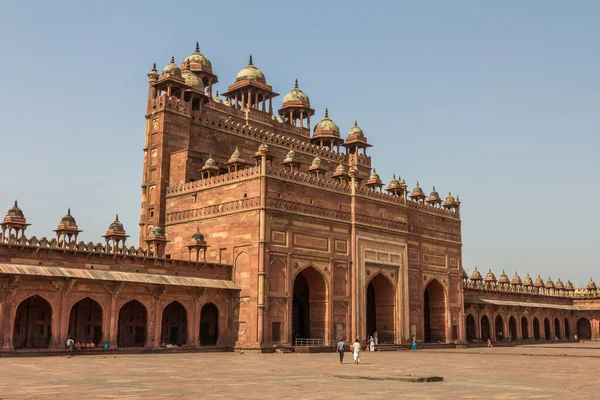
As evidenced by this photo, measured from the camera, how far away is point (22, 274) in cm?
2583

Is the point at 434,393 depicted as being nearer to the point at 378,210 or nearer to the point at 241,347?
the point at 241,347

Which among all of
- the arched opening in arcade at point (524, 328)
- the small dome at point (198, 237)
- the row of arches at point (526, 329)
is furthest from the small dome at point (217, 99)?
the arched opening in arcade at point (524, 328)

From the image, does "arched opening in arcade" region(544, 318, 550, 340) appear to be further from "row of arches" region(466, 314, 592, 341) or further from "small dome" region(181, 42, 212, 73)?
"small dome" region(181, 42, 212, 73)

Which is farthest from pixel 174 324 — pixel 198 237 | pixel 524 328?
pixel 524 328

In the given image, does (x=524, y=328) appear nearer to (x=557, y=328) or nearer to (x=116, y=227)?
(x=557, y=328)

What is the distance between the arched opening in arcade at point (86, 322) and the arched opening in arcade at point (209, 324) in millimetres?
5531

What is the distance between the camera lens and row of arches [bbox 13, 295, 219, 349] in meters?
28.4

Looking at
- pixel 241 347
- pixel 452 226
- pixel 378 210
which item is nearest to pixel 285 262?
pixel 241 347

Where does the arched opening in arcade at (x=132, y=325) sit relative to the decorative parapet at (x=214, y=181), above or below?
below

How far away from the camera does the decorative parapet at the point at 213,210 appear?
33719 millimetres

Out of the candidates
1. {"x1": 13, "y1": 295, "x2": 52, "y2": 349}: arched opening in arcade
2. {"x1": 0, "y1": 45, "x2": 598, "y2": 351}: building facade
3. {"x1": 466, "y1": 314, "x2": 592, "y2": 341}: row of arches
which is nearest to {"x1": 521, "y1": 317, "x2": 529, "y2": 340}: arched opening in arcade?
{"x1": 466, "y1": 314, "x2": 592, "y2": 341}: row of arches

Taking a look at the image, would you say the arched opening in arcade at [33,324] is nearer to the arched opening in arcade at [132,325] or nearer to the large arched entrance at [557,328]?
the arched opening in arcade at [132,325]

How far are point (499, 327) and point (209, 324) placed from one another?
32.4 metres

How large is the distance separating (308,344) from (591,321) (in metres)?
39.9
